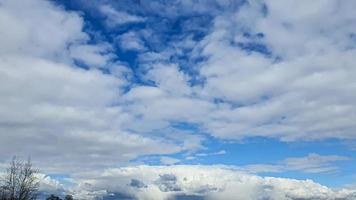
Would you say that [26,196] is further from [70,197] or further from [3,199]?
[70,197]

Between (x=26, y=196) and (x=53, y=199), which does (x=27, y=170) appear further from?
(x=53, y=199)

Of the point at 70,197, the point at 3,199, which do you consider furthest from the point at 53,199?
the point at 3,199

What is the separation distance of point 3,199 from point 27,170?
26.7 feet

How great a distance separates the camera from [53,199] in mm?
156500

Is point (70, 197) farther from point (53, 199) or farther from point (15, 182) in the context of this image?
point (15, 182)

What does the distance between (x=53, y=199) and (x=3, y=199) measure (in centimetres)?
7129

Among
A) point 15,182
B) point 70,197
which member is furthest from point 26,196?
point 70,197

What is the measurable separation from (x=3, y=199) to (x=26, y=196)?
6453 mm

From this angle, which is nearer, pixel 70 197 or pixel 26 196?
pixel 26 196

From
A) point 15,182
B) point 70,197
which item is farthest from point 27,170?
point 70,197

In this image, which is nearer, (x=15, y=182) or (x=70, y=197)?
(x=15, y=182)

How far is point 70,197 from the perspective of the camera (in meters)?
154

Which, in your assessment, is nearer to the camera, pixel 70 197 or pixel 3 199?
pixel 3 199

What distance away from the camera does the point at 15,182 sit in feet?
281
